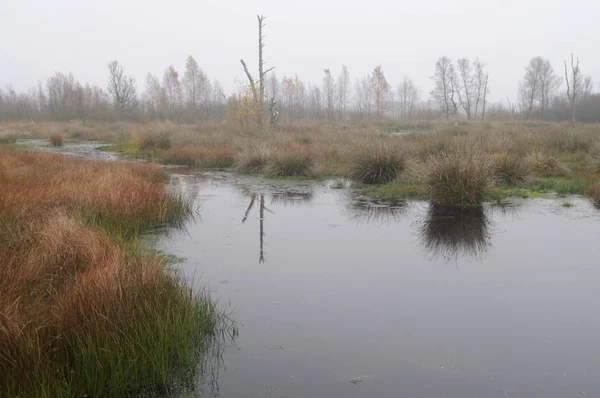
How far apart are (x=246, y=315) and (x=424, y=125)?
36.2 m

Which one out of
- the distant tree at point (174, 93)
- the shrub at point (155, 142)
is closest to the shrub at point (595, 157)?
the shrub at point (155, 142)

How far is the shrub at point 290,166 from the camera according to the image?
51.0ft

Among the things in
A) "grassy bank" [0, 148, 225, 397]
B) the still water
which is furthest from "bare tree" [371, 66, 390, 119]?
"grassy bank" [0, 148, 225, 397]

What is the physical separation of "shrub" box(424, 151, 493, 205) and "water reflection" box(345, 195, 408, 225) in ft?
2.66

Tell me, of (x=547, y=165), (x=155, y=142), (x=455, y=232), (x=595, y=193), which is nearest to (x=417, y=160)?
(x=547, y=165)

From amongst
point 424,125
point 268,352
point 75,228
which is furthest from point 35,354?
point 424,125

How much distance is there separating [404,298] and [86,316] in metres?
3.33

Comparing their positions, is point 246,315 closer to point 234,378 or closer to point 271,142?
point 234,378

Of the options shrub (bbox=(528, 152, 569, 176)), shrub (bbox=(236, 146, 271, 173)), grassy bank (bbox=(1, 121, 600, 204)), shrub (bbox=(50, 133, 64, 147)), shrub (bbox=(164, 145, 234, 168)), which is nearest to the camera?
grassy bank (bbox=(1, 121, 600, 204))

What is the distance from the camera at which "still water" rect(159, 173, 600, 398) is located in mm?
3801

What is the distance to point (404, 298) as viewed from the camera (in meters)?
5.46

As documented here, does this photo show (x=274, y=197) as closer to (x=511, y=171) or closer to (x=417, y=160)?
(x=417, y=160)

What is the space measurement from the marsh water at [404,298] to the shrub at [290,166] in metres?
5.33

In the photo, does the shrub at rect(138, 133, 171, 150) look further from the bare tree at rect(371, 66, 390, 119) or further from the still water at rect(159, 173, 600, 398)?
the bare tree at rect(371, 66, 390, 119)
